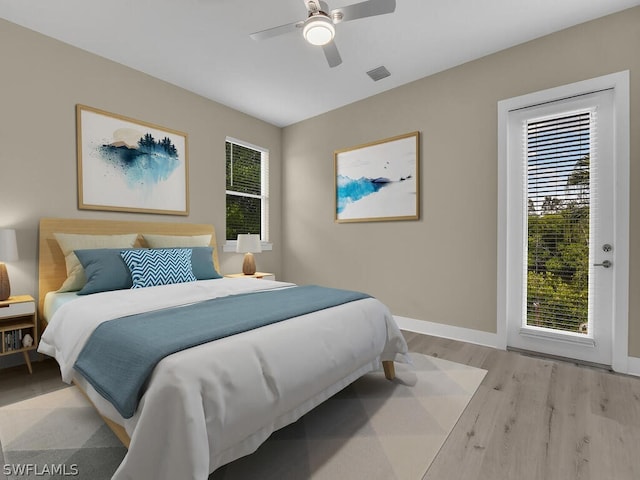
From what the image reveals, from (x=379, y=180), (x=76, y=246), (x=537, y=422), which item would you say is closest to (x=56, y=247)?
(x=76, y=246)

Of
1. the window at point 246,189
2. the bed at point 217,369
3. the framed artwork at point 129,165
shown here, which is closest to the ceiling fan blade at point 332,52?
the bed at point 217,369

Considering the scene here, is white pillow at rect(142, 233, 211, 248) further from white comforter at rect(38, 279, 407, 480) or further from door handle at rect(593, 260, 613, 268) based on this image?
door handle at rect(593, 260, 613, 268)

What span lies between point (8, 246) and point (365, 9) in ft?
10.1

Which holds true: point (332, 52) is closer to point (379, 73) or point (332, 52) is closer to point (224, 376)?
point (379, 73)

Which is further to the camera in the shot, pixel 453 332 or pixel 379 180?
pixel 379 180

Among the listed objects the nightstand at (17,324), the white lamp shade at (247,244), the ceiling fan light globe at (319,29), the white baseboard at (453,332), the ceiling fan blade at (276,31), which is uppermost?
the ceiling fan blade at (276,31)

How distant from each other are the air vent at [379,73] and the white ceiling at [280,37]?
0.05 metres

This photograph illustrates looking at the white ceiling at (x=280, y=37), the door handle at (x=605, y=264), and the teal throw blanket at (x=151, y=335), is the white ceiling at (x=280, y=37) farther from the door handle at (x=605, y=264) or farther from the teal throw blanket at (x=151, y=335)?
the teal throw blanket at (x=151, y=335)

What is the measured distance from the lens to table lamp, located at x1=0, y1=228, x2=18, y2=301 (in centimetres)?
236

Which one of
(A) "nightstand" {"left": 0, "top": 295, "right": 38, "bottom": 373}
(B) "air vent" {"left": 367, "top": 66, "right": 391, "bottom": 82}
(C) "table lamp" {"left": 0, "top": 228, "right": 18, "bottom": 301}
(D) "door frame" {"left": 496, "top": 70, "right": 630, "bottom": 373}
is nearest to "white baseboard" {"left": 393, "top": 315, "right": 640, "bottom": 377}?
(D) "door frame" {"left": 496, "top": 70, "right": 630, "bottom": 373}

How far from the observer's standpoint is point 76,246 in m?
2.73

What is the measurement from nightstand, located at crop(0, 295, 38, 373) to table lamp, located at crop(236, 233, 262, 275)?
6.69ft

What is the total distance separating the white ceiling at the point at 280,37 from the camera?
2424mm

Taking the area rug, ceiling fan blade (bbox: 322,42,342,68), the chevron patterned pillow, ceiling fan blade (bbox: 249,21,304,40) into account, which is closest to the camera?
the area rug
